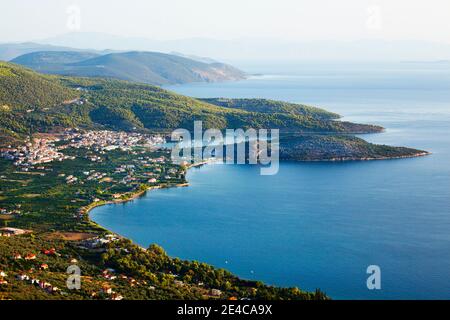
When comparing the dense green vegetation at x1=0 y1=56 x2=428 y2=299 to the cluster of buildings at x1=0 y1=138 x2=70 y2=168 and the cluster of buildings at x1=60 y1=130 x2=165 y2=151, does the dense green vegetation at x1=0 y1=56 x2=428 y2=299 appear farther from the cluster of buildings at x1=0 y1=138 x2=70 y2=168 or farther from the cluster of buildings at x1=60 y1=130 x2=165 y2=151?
the cluster of buildings at x1=60 y1=130 x2=165 y2=151

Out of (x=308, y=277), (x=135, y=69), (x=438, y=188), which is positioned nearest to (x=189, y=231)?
(x=308, y=277)

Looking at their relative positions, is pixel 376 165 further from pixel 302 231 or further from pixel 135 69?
pixel 135 69

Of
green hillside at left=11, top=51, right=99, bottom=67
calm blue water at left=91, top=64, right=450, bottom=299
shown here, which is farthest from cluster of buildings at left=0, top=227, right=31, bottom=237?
green hillside at left=11, top=51, right=99, bottom=67

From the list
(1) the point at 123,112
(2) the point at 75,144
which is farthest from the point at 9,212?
(1) the point at 123,112

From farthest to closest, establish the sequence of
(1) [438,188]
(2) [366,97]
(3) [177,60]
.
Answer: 1. (3) [177,60]
2. (2) [366,97]
3. (1) [438,188]

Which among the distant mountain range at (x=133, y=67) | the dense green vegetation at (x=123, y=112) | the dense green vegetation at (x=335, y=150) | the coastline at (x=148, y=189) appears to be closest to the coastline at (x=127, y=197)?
the coastline at (x=148, y=189)

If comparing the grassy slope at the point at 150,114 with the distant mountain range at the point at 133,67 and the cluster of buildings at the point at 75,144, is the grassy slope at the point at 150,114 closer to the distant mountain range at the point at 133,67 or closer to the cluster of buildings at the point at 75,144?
the cluster of buildings at the point at 75,144
